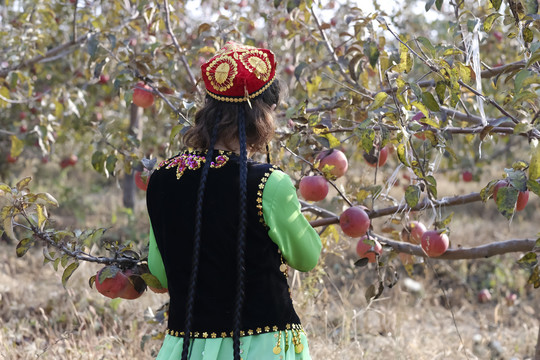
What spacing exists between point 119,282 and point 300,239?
0.54 meters

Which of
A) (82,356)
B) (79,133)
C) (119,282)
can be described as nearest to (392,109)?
(119,282)

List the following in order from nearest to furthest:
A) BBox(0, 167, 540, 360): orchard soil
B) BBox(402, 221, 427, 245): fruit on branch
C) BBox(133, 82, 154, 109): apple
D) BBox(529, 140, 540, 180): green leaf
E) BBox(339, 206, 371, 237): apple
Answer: BBox(529, 140, 540, 180): green leaf
BBox(339, 206, 371, 237): apple
BBox(402, 221, 427, 245): fruit on branch
BBox(133, 82, 154, 109): apple
BBox(0, 167, 540, 360): orchard soil

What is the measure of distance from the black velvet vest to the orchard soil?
18.5 inches

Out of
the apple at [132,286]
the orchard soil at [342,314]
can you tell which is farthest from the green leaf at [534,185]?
the apple at [132,286]

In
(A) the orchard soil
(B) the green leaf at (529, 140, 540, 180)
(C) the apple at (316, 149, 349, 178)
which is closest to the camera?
(B) the green leaf at (529, 140, 540, 180)

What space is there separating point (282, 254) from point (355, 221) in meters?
0.45

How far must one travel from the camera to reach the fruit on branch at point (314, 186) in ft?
6.00

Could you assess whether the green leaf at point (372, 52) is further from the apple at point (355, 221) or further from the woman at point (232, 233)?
the woman at point (232, 233)

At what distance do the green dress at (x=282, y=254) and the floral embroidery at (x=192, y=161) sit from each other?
12cm

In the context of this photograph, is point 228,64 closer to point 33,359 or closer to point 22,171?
point 33,359

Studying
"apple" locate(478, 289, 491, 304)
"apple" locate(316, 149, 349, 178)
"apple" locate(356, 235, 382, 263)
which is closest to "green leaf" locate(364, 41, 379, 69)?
"apple" locate(316, 149, 349, 178)

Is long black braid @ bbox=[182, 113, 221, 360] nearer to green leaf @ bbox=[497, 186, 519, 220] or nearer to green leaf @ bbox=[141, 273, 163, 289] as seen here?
green leaf @ bbox=[141, 273, 163, 289]

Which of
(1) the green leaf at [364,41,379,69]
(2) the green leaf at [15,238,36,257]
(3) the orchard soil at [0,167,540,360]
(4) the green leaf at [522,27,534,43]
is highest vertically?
(1) the green leaf at [364,41,379,69]

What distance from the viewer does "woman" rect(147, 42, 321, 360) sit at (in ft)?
4.33
